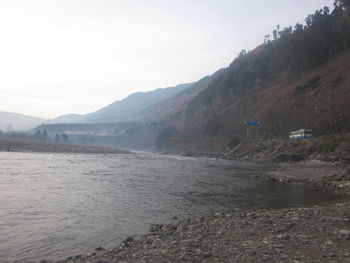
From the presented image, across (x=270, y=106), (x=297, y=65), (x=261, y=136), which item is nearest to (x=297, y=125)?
(x=261, y=136)

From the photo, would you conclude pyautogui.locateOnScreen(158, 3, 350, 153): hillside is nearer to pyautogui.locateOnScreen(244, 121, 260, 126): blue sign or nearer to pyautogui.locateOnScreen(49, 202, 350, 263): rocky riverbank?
pyautogui.locateOnScreen(244, 121, 260, 126): blue sign

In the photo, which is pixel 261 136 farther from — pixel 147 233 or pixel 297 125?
pixel 147 233

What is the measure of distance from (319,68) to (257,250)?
95041 millimetres

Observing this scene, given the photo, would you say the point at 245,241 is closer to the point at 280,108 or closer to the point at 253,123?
the point at 253,123

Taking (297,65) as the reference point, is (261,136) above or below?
below

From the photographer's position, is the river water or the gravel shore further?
the river water

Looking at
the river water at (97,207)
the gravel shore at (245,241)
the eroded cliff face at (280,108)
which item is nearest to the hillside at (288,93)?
the eroded cliff face at (280,108)

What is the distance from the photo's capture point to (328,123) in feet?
203

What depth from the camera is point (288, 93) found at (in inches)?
3484

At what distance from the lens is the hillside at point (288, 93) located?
70875 mm

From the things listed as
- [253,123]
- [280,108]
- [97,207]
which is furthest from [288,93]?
[97,207]

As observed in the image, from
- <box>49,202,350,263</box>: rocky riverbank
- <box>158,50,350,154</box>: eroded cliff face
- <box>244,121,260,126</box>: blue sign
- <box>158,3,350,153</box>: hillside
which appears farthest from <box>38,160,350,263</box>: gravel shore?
<box>244,121,260,126</box>: blue sign

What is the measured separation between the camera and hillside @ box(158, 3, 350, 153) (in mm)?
70875

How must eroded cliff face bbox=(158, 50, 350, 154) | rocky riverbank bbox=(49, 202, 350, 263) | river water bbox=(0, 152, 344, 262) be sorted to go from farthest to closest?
eroded cliff face bbox=(158, 50, 350, 154) < river water bbox=(0, 152, 344, 262) < rocky riverbank bbox=(49, 202, 350, 263)
